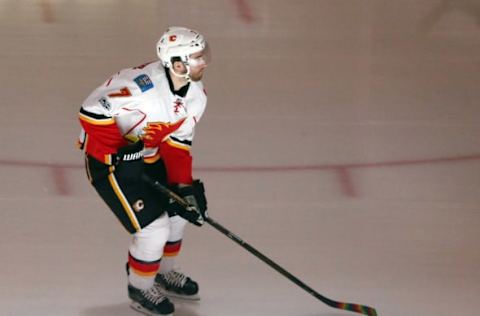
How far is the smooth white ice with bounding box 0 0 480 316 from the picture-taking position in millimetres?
2568

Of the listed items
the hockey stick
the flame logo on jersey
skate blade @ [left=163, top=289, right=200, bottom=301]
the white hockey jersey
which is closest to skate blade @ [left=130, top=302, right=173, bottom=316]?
skate blade @ [left=163, top=289, right=200, bottom=301]

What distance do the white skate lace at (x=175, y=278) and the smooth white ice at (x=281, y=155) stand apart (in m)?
0.08

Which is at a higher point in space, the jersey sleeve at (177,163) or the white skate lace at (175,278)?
the jersey sleeve at (177,163)

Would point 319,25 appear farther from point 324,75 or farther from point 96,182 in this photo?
point 96,182

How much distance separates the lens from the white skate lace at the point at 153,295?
2.34 metres

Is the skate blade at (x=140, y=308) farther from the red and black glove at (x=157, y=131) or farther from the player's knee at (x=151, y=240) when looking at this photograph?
the red and black glove at (x=157, y=131)

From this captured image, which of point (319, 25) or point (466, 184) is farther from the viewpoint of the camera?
point (319, 25)

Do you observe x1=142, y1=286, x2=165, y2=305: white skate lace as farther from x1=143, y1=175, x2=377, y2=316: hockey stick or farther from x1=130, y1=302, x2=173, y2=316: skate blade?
x1=143, y1=175, x2=377, y2=316: hockey stick

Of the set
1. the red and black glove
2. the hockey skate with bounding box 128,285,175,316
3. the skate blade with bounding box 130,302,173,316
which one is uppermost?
the red and black glove

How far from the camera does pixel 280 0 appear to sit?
441 cm

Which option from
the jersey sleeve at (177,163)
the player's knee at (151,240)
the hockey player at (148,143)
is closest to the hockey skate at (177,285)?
the hockey player at (148,143)

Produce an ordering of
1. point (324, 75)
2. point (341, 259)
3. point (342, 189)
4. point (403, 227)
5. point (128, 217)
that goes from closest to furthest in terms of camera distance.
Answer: point (128, 217) < point (341, 259) < point (403, 227) < point (342, 189) < point (324, 75)

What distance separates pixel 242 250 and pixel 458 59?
2.08 meters

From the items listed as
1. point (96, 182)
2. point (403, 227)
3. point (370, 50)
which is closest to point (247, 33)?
point (370, 50)
